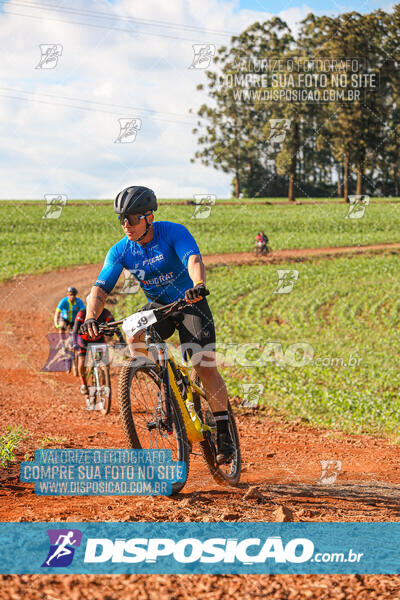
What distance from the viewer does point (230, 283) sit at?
28.0 metres

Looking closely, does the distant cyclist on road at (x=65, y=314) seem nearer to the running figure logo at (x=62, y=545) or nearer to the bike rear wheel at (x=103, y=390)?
the bike rear wheel at (x=103, y=390)

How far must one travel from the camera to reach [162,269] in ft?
17.4

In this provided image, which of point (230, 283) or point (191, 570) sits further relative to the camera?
point (230, 283)

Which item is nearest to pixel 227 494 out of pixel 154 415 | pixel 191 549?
pixel 154 415

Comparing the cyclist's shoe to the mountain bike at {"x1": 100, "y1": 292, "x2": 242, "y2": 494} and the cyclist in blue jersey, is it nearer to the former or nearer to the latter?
the cyclist in blue jersey

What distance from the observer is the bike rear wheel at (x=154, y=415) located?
4926 mm

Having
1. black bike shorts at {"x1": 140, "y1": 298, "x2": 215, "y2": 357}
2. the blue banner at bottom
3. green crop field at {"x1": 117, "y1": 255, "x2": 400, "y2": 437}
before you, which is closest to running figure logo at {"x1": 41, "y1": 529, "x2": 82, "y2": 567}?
the blue banner at bottom

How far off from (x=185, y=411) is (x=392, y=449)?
4.57 m

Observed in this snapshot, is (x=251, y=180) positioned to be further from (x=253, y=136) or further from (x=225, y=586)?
(x=225, y=586)

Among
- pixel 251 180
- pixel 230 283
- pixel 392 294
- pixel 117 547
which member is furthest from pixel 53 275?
pixel 251 180

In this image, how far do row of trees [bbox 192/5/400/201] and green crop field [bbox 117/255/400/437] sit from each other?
21.4 metres

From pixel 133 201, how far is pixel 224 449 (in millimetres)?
2588

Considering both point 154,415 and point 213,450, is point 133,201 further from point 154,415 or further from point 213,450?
point 213,450

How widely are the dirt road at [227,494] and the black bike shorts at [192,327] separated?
54.1 inches
